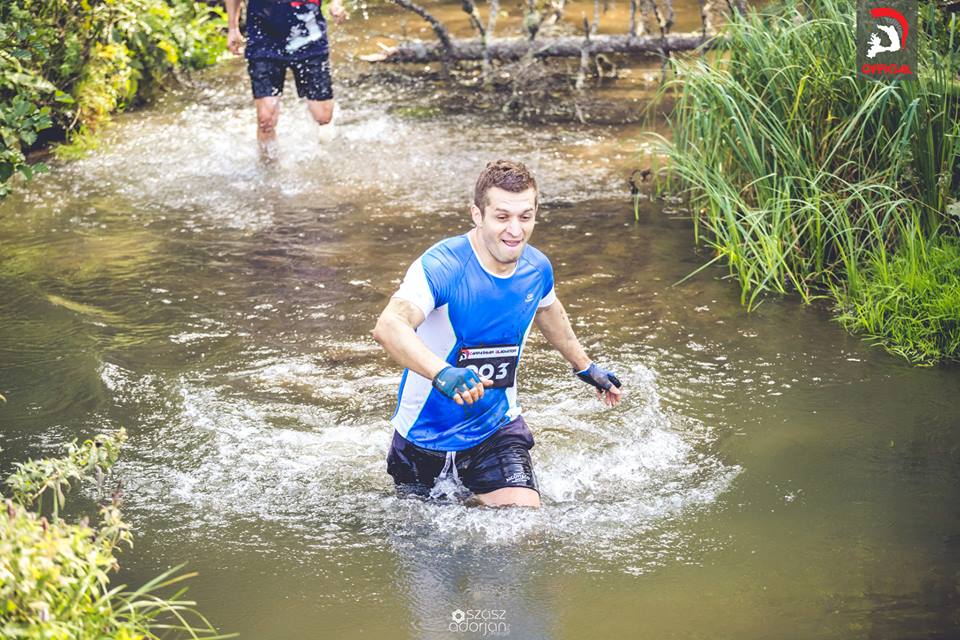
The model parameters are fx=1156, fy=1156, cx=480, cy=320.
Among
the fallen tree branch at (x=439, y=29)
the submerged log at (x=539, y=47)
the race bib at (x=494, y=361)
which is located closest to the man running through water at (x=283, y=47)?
the fallen tree branch at (x=439, y=29)

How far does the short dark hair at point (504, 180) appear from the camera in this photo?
422cm

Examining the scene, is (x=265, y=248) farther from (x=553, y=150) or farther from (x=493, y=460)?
(x=493, y=460)

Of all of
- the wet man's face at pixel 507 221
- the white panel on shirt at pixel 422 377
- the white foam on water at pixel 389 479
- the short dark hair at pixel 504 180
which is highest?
the short dark hair at pixel 504 180

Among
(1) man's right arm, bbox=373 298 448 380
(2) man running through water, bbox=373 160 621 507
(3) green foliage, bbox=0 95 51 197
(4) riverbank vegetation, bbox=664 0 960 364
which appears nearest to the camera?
(1) man's right arm, bbox=373 298 448 380

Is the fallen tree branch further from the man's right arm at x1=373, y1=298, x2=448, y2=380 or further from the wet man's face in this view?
the man's right arm at x1=373, y1=298, x2=448, y2=380

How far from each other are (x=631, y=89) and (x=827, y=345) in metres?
5.27

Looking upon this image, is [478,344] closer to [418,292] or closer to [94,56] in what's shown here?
[418,292]

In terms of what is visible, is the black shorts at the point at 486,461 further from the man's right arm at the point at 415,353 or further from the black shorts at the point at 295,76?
the black shorts at the point at 295,76

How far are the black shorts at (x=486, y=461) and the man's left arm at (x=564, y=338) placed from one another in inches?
14.0

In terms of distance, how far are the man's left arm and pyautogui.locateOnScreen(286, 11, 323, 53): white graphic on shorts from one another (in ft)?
15.6

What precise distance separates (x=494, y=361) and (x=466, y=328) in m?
0.21

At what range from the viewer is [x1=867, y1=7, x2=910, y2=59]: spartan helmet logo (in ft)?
22.1

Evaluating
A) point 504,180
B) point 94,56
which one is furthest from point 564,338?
point 94,56

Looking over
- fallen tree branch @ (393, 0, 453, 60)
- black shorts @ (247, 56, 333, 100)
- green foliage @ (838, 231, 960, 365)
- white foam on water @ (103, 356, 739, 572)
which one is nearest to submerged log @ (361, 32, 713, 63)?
fallen tree branch @ (393, 0, 453, 60)
